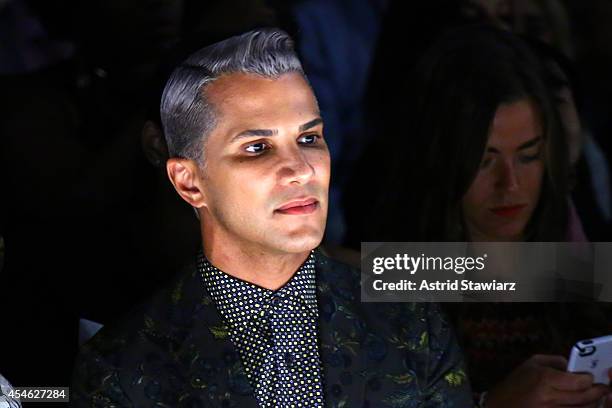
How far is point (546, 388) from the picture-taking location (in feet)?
11.7

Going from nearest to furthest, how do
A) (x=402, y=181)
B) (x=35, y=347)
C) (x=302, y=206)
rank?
(x=302, y=206), (x=35, y=347), (x=402, y=181)

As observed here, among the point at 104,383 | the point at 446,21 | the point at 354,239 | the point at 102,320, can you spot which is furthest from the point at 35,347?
the point at 446,21

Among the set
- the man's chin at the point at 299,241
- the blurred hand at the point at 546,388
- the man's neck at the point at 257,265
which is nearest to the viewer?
the man's chin at the point at 299,241

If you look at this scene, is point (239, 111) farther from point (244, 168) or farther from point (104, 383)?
point (104, 383)

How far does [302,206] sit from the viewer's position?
3029 mm

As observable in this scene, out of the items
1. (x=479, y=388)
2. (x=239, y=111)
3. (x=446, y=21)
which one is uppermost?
(x=446, y=21)

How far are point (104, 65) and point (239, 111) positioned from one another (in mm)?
996

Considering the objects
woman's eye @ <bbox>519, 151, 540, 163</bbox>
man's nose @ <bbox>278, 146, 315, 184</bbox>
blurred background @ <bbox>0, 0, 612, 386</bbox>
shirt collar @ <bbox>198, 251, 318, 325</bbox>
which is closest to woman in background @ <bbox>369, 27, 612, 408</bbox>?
woman's eye @ <bbox>519, 151, 540, 163</bbox>

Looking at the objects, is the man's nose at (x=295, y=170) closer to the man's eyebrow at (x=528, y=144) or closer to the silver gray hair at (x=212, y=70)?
the silver gray hair at (x=212, y=70)

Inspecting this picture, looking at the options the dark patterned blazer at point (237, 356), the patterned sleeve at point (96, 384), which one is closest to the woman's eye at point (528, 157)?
the dark patterned blazer at point (237, 356)

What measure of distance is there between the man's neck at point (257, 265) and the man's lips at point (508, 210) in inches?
37.8

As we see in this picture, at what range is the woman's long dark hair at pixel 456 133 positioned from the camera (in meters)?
3.92

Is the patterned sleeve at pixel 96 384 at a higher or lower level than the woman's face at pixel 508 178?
lower

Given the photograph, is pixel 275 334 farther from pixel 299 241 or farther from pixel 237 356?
pixel 299 241
